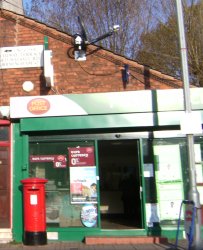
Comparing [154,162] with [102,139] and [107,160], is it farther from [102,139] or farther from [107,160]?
[107,160]

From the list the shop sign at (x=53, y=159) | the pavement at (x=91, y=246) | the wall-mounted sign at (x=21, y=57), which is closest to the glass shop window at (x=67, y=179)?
the shop sign at (x=53, y=159)

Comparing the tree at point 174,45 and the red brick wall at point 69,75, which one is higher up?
the tree at point 174,45

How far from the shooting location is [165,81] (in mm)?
11188

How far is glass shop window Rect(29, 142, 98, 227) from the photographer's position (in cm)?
Result: 1093

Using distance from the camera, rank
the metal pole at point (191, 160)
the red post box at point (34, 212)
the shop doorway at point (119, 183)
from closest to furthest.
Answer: the metal pole at point (191, 160), the red post box at point (34, 212), the shop doorway at point (119, 183)

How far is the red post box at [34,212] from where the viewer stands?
995 cm

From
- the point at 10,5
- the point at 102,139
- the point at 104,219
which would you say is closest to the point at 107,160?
the point at 104,219

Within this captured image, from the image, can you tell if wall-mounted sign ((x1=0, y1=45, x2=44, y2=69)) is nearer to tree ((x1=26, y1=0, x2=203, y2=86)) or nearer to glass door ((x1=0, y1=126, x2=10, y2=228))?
glass door ((x1=0, y1=126, x2=10, y2=228))

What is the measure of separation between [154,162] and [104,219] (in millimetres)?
3529

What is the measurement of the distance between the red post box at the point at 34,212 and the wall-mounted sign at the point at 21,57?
10.3 feet

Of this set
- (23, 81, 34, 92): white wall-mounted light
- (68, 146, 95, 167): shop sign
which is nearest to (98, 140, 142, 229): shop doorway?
(68, 146, 95, 167): shop sign

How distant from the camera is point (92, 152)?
36.4 feet

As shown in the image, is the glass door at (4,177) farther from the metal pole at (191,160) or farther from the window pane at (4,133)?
the metal pole at (191,160)

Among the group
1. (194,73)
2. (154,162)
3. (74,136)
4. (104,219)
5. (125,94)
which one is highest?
(194,73)
